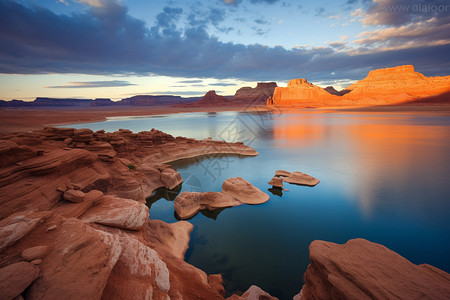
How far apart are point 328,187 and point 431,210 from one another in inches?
212

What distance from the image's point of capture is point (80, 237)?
3.73m

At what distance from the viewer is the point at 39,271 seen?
292 cm

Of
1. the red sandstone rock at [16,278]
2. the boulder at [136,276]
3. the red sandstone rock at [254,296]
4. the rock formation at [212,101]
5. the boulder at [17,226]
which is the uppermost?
the rock formation at [212,101]

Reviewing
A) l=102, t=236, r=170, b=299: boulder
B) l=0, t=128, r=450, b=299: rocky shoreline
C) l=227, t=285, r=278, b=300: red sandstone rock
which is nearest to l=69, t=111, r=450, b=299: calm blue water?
l=227, t=285, r=278, b=300: red sandstone rock

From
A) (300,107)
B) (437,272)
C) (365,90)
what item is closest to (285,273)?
(437,272)

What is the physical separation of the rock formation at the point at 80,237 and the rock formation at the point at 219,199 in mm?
1486

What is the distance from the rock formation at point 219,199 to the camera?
11.3 m

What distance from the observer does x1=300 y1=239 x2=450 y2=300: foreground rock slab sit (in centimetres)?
327

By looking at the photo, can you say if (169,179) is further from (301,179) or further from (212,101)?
(212,101)

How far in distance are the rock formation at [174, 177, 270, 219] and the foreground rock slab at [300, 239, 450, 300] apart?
756cm

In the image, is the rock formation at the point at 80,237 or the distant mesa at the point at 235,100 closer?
the rock formation at the point at 80,237

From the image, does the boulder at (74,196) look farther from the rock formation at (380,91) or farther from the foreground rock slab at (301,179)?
the rock formation at (380,91)

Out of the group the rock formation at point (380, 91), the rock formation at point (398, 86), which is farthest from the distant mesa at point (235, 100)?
the rock formation at point (398, 86)

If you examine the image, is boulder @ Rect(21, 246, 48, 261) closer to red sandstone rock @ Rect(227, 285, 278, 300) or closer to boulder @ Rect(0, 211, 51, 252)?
boulder @ Rect(0, 211, 51, 252)
